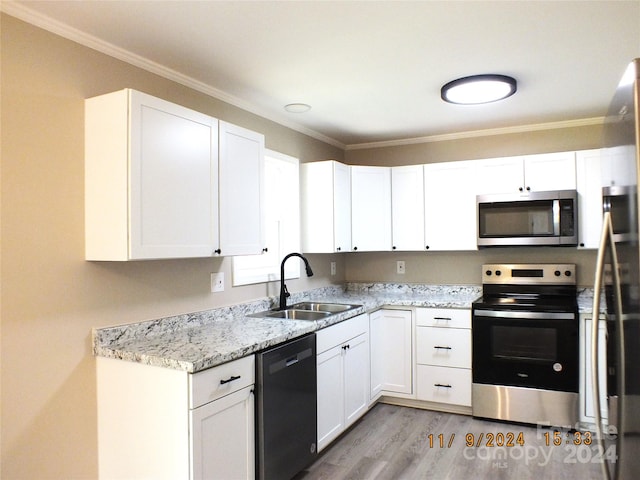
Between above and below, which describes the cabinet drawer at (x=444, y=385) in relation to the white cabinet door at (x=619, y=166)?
below

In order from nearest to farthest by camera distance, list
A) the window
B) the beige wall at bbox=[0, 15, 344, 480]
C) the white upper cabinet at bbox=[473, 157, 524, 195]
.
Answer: the beige wall at bbox=[0, 15, 344, 480] < the window < the white upper cabinet at bbox=[473, 157, 524, 195]

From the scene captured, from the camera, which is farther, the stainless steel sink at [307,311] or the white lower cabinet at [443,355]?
the white lower cabinet at [443,355]

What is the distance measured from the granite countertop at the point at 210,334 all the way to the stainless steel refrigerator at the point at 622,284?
1.40 m

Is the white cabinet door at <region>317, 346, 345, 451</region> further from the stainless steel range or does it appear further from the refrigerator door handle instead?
A: the refrigerator door handle

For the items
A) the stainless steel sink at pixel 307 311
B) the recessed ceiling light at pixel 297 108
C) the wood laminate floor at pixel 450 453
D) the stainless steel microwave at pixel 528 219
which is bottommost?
the wood laminate floor at pixel 450 453

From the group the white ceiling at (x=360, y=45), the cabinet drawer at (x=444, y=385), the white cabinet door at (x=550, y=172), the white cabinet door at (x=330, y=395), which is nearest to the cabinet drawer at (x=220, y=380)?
the white cabinet door at (x=330, y=395)

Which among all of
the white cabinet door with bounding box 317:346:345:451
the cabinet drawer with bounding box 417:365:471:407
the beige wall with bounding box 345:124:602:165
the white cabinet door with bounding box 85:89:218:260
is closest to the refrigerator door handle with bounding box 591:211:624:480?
the white cabinet door with bounding box 317:346:345:451

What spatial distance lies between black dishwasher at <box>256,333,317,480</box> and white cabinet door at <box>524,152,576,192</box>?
224cm

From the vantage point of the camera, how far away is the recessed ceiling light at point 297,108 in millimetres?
3166

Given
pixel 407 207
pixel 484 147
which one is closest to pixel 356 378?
pixel 407 207

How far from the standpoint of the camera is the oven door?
10.4 ft

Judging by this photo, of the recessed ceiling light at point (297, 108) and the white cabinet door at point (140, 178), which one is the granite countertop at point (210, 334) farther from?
the recessed ceiling light at point (297, 108)

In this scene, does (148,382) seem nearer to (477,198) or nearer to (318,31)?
(318,31)

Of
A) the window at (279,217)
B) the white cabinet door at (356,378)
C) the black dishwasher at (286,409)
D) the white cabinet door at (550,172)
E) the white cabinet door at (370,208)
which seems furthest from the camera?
the white cabinet door at (370,208)
